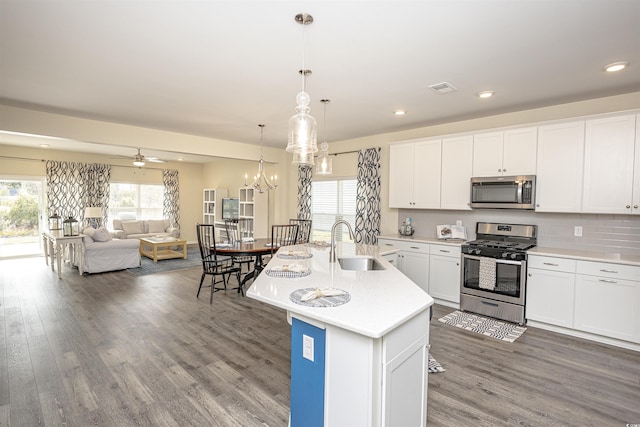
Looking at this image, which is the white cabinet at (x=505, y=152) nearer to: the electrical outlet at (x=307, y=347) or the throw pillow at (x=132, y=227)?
the electrical outlet at (x=307, y=347)

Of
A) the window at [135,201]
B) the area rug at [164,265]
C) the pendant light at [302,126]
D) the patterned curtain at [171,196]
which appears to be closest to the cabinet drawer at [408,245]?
the pendant light at [302,126]

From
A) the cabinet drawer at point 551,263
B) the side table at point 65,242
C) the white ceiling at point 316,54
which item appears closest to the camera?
the white ceiling at point 316,54

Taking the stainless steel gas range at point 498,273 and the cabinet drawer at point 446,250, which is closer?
the stainless steel gas range at point 498,273

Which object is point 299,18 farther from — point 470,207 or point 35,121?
point 35,121

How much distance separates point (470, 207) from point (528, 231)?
0.74 meters

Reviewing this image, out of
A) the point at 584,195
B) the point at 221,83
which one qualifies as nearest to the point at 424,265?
the point at 584,195

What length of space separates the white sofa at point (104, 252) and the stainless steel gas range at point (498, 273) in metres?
6.09

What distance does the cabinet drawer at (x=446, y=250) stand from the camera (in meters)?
4.14

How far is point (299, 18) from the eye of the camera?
205 centimetres

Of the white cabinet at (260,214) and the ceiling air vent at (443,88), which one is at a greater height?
the ceiling air vent at (443,88)

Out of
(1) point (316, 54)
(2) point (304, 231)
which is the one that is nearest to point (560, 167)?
(1) point (316, 54)

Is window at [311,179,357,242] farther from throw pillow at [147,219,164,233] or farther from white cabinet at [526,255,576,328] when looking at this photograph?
throw pillow at [147,219,164,233]

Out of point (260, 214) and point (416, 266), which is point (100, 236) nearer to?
point (260, 214)

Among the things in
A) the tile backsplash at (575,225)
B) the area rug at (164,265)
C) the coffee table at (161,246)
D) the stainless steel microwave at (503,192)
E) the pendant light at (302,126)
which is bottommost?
the area rug at (164,265)
